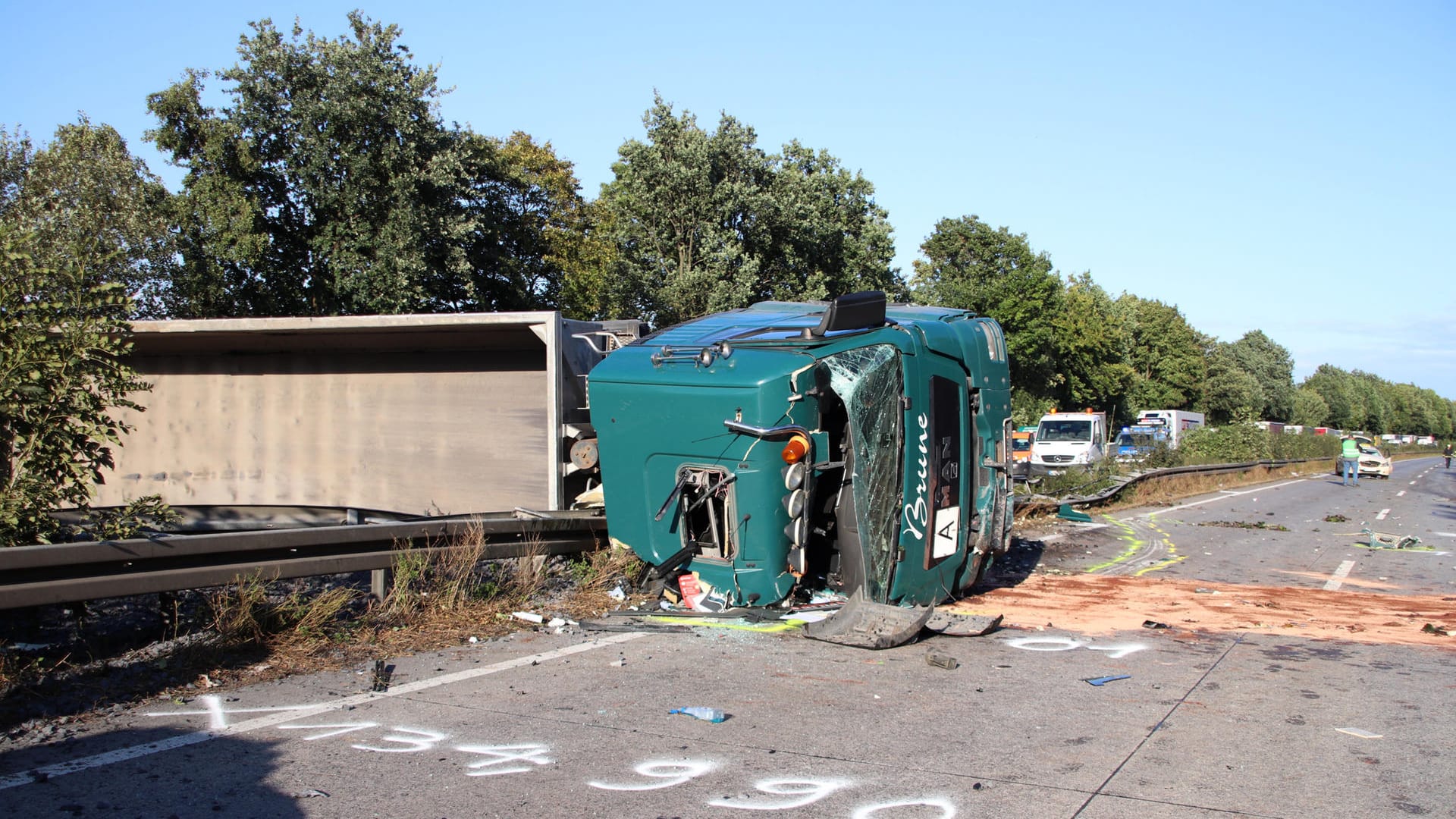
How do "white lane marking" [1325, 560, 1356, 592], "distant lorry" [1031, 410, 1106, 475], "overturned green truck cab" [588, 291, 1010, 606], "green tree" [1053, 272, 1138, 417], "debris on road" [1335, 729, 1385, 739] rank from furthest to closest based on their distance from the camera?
"green tree" [1053, 272, 1138, 417], "distant lorry" [1031, 410, 1106, 475], "white lane marking" [1325, 560, 1356, 592], "overturned green truck cab" [588, 291, 1010, 606], "debris on road" [1335, 729, 1385, 739]

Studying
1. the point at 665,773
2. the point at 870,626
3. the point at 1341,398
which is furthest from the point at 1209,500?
the point at 1341,398

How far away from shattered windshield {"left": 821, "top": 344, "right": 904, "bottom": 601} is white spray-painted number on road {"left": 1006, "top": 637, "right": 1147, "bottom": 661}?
1.01 m

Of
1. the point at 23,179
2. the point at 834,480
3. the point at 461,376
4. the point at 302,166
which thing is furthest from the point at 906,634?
the point at 23,179

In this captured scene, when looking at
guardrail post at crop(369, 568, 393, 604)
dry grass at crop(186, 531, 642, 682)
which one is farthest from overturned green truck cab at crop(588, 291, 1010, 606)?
guardrail post at crop(369, 568, 393, 604)

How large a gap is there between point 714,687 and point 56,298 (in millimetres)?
4438

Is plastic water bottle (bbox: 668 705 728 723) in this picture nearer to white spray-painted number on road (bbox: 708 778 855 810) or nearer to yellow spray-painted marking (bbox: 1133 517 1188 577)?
white spray-painted number on road (bbox: 708 778 855 810)

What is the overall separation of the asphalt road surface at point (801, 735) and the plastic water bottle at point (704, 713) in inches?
2.8

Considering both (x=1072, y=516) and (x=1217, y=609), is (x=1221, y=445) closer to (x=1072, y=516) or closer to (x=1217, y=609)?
(x=1072, y=516)

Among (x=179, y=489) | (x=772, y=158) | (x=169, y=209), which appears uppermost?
(x=772, y=158)

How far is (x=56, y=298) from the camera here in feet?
19.7

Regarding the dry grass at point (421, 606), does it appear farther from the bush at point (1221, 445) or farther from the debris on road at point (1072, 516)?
the bush at point (1221, 445)

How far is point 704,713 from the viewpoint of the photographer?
16.5ft

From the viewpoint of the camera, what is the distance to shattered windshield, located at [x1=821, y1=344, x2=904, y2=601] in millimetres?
7074

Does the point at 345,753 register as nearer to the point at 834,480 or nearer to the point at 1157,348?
the point at 834,480
